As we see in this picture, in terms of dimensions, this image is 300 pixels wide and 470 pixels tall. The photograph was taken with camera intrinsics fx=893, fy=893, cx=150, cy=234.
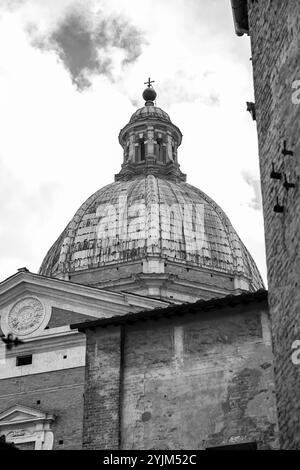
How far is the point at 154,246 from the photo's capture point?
41.1 meters

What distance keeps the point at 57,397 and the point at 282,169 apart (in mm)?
14416

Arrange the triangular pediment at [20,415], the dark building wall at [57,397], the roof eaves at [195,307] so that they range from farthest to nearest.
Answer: the triangular pediment at [20,415] < the dark building wall at [57,397] < the roof eaves at [195,307]

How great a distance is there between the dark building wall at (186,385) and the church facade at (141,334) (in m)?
0.03

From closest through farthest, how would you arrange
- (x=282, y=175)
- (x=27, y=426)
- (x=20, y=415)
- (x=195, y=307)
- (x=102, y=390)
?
(x=282, y=175) → (x=195, y=307) → (x=102, y=390) → (x=27, y=426) → (x=20, y=415)

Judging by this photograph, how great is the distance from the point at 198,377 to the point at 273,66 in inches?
311

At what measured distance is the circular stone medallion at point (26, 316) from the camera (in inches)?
1141

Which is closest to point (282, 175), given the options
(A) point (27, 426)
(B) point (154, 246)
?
(A) point (27, 426)

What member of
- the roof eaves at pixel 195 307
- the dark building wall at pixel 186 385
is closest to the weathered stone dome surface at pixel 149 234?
the roof eaves at pixel 195 307

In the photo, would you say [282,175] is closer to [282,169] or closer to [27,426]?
[282,169]

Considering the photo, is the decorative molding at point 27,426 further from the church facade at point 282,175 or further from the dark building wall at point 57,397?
the church facade at point 282,175

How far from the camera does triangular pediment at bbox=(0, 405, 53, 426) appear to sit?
2662 cm

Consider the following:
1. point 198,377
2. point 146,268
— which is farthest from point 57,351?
point 146,268

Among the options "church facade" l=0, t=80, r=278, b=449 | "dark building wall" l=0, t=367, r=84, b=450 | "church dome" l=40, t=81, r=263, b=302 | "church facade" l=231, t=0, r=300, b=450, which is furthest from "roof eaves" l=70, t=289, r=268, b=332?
"church dome" l=40, t=81, r=263, b=302

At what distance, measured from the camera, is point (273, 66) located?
51.3 ft
